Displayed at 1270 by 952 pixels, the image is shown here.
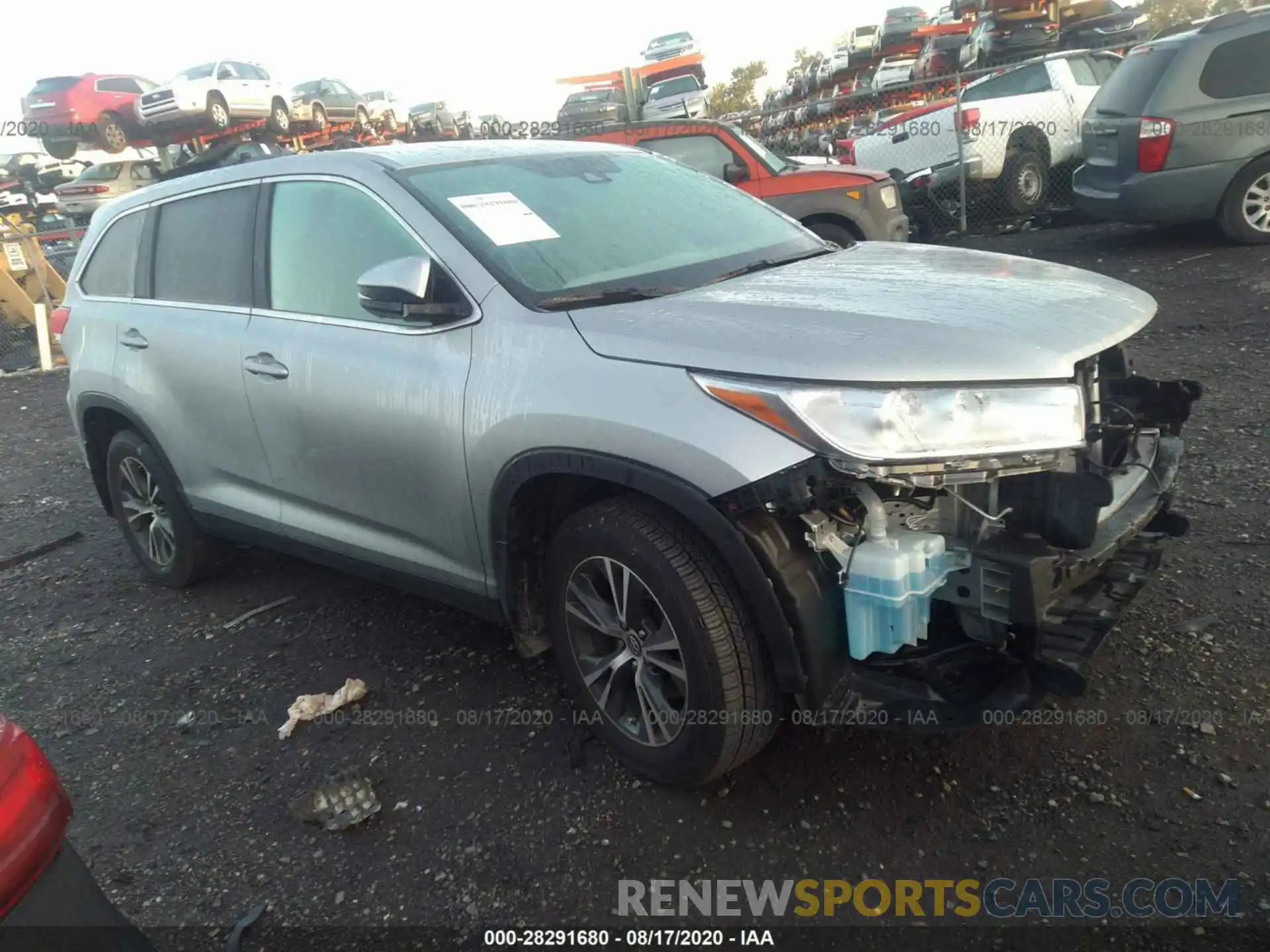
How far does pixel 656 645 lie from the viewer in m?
2.61

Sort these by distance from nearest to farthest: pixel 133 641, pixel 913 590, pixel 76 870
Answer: pixel 76 870, pixel 913 590, pixel 133 641

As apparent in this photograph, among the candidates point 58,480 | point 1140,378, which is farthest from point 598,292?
point 58,480

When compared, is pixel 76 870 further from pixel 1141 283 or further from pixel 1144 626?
pixel 1141 283

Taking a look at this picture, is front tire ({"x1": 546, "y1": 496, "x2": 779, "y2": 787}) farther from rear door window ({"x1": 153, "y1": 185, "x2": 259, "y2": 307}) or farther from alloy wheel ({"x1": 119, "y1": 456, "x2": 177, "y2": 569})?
alloy wheel ({"x1": 119, "y1": 456, "x2": 177, "y2": 569})

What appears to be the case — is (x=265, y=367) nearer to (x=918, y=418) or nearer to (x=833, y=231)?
(x=918, y=418)

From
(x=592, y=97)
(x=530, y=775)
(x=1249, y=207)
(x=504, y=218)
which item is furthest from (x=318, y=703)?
(x=592, y=97)

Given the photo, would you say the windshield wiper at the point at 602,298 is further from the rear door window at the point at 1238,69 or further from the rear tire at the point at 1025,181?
the rear tire at the point at 1025,181

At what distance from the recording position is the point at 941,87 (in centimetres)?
1641

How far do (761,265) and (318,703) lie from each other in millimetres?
2149

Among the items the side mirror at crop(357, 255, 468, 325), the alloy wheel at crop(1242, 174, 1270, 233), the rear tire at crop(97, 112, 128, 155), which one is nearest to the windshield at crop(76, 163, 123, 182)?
the rear tire at crop(97, 112, 128, 155)

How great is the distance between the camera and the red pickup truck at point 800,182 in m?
8.80

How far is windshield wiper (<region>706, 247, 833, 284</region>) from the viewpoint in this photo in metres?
3.04

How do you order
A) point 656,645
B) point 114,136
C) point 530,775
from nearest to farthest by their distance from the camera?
point 656,645 < point 530,775 < point 114,136

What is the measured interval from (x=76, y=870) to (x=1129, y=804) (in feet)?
7.83
